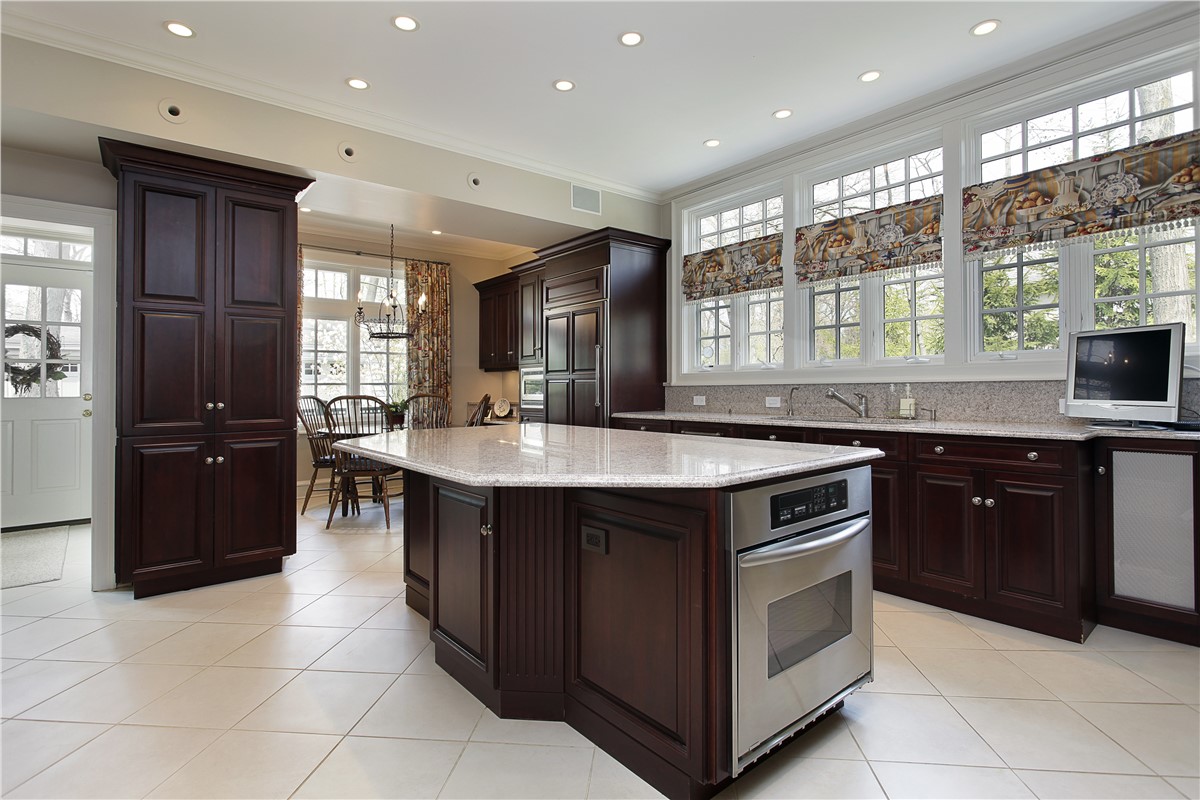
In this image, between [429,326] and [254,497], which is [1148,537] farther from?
[429,326]

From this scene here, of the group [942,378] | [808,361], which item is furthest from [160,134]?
[942,378]

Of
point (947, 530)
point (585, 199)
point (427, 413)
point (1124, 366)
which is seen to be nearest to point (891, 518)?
point (947, 530)

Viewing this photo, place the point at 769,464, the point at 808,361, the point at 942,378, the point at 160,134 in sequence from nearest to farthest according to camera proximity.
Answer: the point at 769,464, the point at 160,134, the point at 942,378, the point at 808,361

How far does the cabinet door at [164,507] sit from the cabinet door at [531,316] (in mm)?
3172

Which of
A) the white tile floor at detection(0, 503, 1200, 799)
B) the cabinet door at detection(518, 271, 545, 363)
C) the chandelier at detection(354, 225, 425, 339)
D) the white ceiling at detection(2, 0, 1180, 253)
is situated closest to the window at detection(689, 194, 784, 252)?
the white ceiling at detection(2, 0, 1180, 253)

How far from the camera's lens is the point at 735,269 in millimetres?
4586

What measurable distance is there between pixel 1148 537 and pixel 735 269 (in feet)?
9.77

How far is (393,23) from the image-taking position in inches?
110

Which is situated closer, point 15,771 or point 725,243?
point 15,771

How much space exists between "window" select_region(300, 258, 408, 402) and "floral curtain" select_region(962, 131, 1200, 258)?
5.22 metres

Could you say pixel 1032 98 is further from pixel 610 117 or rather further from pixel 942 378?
pixel 610 117

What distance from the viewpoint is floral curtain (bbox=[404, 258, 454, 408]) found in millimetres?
6660

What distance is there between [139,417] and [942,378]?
184 inches

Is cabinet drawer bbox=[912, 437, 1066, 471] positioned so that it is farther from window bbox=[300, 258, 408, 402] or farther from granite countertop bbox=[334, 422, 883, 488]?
window bbox=[300, 258, 408, 402]
